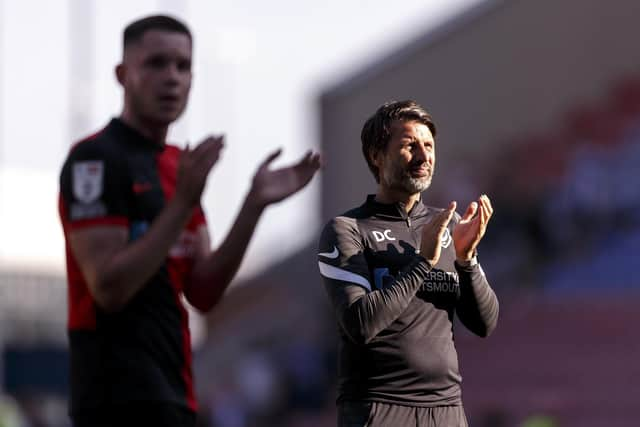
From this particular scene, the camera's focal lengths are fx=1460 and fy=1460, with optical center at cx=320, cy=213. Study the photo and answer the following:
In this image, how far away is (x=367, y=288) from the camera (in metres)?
3.76

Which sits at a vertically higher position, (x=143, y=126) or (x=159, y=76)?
(x=159, y=76)

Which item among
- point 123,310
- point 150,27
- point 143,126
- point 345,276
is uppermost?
point 150,27

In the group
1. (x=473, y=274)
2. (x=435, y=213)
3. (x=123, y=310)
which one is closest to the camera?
(x=473, y=274)

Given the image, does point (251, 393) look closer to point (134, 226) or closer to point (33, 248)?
point (134, 226)

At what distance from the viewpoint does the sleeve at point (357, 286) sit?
364cm

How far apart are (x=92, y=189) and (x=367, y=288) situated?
3.12 feet

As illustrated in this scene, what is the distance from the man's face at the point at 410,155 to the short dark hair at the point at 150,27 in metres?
0.99

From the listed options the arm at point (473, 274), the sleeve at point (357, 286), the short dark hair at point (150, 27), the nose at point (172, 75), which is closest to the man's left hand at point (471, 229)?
the arm at point (473, 274)

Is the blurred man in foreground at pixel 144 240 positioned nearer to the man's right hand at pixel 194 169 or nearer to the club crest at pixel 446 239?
the man's right hand at pixel 194 169

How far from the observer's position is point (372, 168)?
399 centimetres

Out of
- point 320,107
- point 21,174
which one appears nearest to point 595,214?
point 320,107

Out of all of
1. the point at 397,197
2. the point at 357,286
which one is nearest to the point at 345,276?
the point at 357,286

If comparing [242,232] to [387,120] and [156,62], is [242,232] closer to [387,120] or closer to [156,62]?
[156,62]

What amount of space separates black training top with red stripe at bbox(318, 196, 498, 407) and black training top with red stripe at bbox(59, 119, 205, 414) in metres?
0.62
